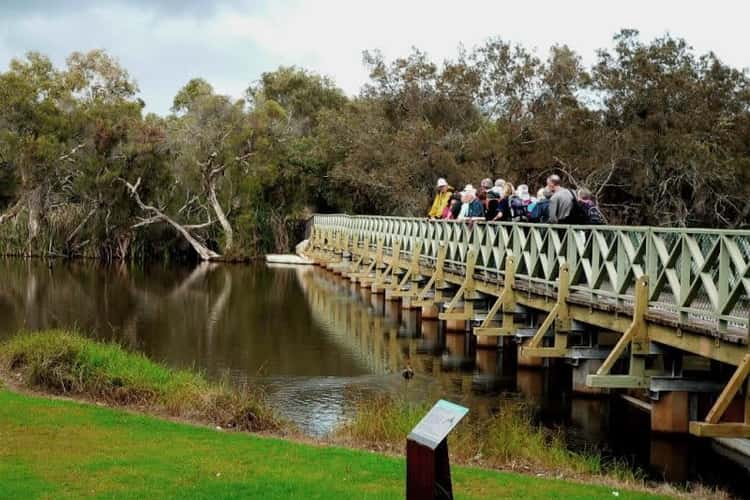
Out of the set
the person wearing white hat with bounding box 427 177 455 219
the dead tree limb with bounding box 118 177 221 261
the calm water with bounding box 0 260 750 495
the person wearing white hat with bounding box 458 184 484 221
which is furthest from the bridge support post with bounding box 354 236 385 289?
the dead tree limb with bounding box 118 177 221 261

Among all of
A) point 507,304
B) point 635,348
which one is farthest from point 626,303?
point 507,304

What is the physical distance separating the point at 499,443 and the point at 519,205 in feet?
29.6

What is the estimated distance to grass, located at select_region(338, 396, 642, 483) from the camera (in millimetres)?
9742

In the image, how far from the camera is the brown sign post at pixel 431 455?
5.29 m

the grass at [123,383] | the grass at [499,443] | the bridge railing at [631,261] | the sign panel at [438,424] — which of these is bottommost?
the grass at [499,443]

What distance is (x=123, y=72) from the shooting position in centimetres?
6219

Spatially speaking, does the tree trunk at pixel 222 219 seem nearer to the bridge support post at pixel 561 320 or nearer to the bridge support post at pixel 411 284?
the bridge support post at pixel 411 284

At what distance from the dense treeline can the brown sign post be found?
29.5 metres

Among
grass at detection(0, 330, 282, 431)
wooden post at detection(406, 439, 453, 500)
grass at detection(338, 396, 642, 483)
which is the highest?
wooden post at detection(406, 439, 453, 500)

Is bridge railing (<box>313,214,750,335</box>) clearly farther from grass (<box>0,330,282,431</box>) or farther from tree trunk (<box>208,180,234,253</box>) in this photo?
tree trunk (<box>208,180,234,253</box>)

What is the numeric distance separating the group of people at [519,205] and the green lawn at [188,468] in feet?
25.3

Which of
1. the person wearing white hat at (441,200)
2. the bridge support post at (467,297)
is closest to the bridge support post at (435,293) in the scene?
A: the person wearing white hat at (441,200)

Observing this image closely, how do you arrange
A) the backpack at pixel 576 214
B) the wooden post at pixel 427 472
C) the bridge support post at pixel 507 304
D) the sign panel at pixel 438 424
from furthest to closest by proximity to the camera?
1. the bridge support post at pixel 507 304
2. the backpack at pixel 576 214
3. the wooden post at pixel 427 472
4. the sign panel at pixel 438 424

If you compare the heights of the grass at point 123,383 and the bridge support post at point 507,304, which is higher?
the bridge support post at point 507,304
